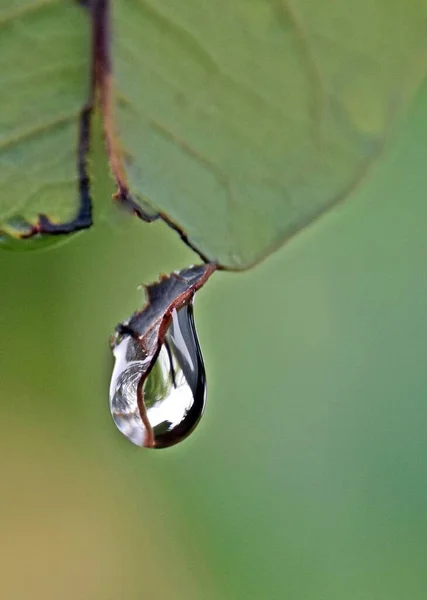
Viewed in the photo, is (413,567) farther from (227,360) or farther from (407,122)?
(407,122)

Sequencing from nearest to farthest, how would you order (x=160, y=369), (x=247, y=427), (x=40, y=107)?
(x=40, y=107)
(x=160, y=369)
(x=247, y=427)

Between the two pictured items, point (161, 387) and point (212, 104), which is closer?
point (212, 104)

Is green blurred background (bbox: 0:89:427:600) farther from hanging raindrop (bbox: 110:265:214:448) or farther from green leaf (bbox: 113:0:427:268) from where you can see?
green leaf (bbox: 113:0:427:268)

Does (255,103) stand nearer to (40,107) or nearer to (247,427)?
(40,107)

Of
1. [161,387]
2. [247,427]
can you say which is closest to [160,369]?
[161,387]

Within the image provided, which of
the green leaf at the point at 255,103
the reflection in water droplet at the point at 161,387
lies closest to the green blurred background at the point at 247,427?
the reflection in water droplet at the point at 161,387
